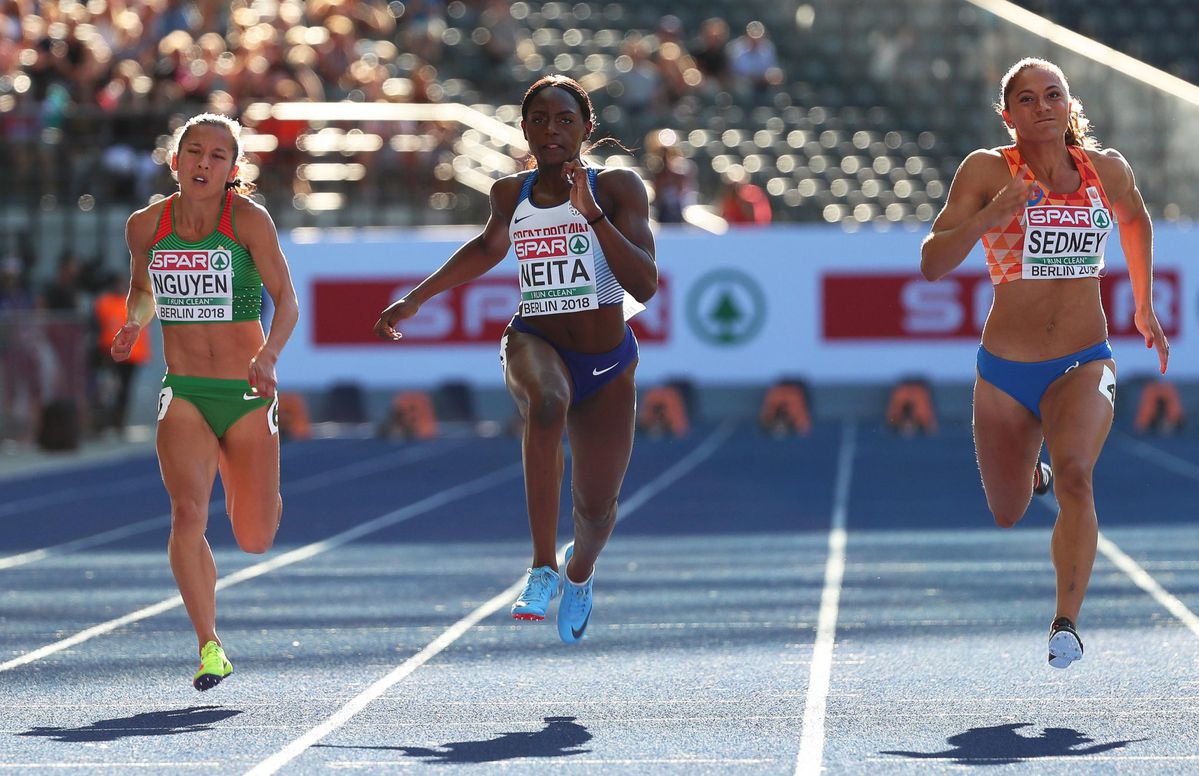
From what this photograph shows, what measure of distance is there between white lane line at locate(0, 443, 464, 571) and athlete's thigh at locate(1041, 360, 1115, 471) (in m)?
6.59

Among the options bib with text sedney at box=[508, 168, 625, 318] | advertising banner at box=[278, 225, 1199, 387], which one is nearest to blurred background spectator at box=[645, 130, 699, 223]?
advertising banner at box=[278, 225, 1199, 387]

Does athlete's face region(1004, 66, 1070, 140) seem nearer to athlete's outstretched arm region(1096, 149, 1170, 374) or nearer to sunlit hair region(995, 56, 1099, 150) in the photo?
sunlit hair region(995, 56, 1099, 150)

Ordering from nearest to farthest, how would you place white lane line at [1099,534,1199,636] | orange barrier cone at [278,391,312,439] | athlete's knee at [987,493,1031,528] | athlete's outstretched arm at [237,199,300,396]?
1. athlete's outstretched arm at [237,199,300,396]
2. athlete's knee at [987,493,1031,528]
3. white lane line at [1099,534,1199,636]
4. orange barrier cone at [278,391,312,439]

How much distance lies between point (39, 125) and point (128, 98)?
1015 mm

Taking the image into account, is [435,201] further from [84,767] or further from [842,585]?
[84,767]

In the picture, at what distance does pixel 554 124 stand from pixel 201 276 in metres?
1.26

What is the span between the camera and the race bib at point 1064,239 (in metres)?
6.84

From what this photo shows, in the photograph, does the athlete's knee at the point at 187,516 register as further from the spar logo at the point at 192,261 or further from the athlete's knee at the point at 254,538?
the spar logo at the point at 192,261

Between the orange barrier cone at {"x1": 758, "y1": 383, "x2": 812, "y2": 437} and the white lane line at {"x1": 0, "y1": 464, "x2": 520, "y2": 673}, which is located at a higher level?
the orange barrier cone at {"x1": 758, "y1": 383, "x2": 812, "y2": 437}

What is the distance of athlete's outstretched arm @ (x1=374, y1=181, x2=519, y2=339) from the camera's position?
279 inches

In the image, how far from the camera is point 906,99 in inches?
Answer: 1101

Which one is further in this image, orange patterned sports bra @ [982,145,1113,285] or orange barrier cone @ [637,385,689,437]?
orange barrier cone @ [637,385,689,437]

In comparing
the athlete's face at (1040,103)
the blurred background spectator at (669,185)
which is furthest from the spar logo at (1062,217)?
the blurred background spectator at (669,185)

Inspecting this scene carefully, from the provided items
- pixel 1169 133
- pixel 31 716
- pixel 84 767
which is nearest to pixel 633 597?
pixel 31 716
